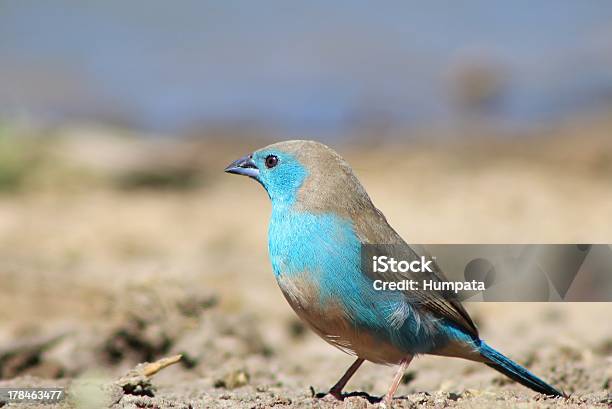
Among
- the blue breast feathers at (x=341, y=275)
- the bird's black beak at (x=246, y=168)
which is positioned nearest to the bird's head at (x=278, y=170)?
the bird's black beak at (x=246, y=168)

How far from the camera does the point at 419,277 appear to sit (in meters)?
4.44

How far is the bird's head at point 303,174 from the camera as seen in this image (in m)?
4.45

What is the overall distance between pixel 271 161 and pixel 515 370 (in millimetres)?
1528

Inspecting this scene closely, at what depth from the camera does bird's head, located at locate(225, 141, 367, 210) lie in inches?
175

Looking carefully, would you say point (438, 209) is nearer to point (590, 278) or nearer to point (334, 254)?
point (590, 278)

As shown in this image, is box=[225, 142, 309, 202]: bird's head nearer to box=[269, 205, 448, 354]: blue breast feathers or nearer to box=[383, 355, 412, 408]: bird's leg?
box=[269, 205, 448, 354]: blue breast feathers

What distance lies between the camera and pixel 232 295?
7363mm

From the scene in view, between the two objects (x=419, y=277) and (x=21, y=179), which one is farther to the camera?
(x=21, y=179)

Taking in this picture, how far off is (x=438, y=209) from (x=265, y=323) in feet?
12.7

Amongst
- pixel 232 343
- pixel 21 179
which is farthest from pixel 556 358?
pixel 21 179

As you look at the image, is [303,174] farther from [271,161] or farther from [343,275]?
[343,275]

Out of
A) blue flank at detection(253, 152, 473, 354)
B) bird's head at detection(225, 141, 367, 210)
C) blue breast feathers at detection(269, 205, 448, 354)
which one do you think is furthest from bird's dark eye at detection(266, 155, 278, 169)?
blue breast feathers at detection(269, 205, 448, 354)

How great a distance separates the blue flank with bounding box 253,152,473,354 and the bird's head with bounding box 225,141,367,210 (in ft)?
0.21

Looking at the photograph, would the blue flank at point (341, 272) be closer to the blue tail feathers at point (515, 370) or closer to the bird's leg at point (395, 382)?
the bird's leg at point (395, 382)
